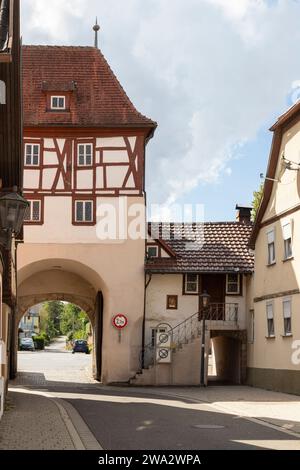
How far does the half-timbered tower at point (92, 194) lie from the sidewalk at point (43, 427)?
38.5 ft

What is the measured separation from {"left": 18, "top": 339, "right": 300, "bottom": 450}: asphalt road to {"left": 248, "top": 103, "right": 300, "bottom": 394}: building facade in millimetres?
4427

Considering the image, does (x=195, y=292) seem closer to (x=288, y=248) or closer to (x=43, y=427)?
(x=288, y=248)

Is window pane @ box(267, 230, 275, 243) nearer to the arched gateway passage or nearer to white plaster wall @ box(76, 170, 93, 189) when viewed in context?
white plaster wall @ box(76, 170, 93, 189)

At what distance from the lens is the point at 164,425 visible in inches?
621

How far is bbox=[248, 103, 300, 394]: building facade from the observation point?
26719 mm

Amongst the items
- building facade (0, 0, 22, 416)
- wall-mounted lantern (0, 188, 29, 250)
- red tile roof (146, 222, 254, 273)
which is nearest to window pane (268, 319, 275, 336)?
red tile roof (146, 222, 254, 273)

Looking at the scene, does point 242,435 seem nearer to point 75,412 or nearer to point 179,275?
point 75,412

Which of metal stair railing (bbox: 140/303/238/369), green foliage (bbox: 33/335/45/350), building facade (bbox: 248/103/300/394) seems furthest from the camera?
green foliage (bbox: 33/335/45/350)

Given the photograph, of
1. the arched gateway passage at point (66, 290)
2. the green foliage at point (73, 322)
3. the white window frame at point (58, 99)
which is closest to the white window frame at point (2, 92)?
the white window frame at point (58, 99)

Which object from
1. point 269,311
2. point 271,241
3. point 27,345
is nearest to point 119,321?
point 269,311

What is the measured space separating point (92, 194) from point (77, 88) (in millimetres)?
5339

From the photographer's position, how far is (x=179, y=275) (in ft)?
112

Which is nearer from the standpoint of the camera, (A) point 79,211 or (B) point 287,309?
(B) point 287,309
